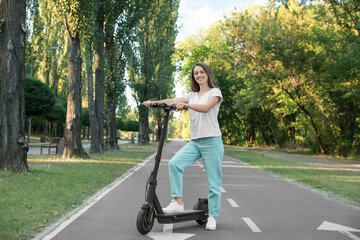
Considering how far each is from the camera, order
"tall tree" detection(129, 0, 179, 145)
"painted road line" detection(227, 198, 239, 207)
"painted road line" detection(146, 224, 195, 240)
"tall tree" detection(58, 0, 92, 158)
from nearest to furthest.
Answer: "painted road line" detection(146, 224, 195, 240), "painted road line" detection(227, 198, 239, 207), "tall tree" detection(58, 0, 92, 158), "tall tree" detection(129, 0, 179, 145)

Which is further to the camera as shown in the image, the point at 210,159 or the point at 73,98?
the point at 73,98

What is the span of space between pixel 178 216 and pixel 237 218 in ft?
4.87

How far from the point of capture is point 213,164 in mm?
4812

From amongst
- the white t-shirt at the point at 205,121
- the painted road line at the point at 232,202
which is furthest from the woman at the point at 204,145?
the painted road line at the point at 232,202

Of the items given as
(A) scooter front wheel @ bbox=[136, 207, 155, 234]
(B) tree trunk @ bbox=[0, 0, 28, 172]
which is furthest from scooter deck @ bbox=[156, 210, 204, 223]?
(B) tree trunk @ bbox=[0, 0, 28, 172]

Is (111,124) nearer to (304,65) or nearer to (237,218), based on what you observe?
(304,65)

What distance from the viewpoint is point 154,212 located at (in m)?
4.54

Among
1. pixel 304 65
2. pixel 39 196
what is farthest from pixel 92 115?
pixel 304 65

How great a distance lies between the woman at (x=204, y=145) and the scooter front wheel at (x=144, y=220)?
0.25m

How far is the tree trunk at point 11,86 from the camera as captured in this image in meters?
10.1

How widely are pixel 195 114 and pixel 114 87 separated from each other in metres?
19.1

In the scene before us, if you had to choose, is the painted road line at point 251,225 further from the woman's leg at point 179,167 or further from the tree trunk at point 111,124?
the tree trunk at point 111,124

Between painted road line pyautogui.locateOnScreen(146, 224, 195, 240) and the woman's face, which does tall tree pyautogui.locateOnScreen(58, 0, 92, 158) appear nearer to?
the woman's face

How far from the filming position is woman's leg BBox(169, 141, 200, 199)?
465 cm
